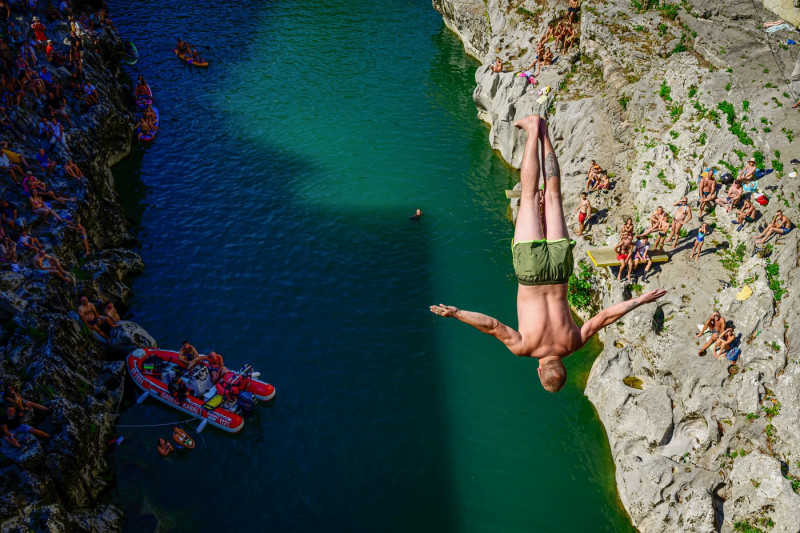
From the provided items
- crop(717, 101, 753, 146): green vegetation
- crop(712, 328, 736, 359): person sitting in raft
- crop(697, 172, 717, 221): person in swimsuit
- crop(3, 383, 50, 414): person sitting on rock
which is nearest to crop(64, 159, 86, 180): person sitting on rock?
crop(3, 383, 50, 414): person sitting on rock

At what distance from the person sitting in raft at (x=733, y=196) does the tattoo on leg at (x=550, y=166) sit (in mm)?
16050

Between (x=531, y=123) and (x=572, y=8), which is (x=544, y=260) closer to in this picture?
(x=531, y=123)

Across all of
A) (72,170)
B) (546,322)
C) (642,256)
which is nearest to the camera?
(546,322)

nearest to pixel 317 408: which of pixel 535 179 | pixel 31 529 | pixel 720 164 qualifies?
pixel 31 529

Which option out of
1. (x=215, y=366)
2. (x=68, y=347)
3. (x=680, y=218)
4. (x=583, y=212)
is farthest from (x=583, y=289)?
(x=68, y=347)

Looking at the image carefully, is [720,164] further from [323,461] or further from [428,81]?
[428,81]

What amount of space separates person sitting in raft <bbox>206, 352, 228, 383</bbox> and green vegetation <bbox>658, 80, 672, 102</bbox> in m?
20.8

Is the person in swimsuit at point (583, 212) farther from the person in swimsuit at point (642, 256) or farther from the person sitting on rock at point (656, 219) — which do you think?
the person in swimsuit at point (642, 256)

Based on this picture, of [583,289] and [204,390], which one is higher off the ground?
[583,289]

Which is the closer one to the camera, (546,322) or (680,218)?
(546,322)

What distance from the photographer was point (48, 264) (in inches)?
892

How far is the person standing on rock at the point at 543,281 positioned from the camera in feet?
25.7

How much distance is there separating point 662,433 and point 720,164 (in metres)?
10.2

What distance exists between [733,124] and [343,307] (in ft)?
53.8
